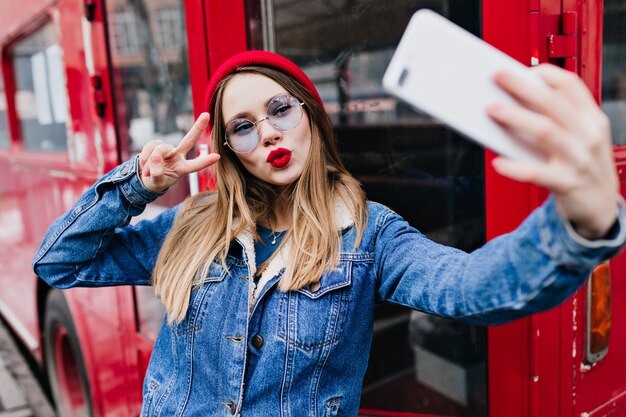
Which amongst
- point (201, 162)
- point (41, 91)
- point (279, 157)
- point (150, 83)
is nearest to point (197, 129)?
point (201, 162)

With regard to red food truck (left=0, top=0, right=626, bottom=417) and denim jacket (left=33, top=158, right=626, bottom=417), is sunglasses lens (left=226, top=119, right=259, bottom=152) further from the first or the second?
red food truck (left=0, top=0, right=626, bottom=417)

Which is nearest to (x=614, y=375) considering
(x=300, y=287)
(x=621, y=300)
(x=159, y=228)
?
(x=621, y=300)

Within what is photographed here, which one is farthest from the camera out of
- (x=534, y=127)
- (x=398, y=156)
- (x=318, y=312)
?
(x=398, y=156)

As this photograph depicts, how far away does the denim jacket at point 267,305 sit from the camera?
1.01m

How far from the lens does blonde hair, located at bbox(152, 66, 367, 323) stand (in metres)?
1.15

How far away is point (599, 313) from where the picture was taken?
1.41 metres

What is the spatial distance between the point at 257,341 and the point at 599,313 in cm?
86

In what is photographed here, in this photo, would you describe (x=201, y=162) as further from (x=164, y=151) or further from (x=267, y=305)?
(x=267, y=305)

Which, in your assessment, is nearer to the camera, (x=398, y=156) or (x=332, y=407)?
(x=332, y=407)

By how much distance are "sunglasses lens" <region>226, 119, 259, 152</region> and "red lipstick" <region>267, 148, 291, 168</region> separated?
0.15ft

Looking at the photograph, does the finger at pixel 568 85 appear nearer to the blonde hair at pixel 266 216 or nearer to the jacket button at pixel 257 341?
the blonde hair at pixel 266 216

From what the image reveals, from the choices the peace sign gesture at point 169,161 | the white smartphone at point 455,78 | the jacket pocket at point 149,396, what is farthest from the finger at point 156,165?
the white smartphone at point 455,78

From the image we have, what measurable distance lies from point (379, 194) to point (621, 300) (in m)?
0.71

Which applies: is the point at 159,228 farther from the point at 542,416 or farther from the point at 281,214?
the point at 542,416
